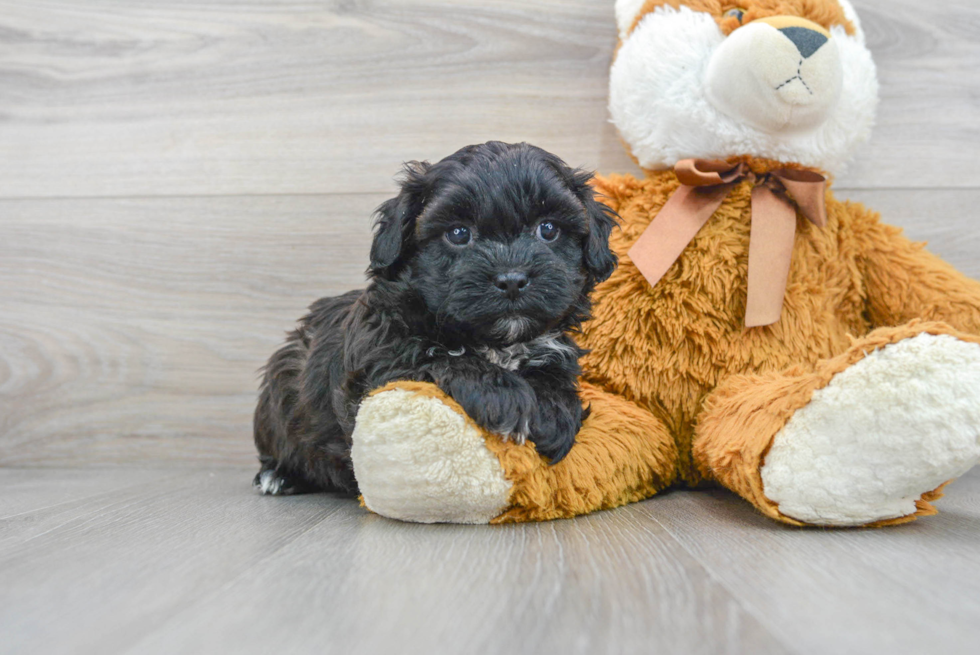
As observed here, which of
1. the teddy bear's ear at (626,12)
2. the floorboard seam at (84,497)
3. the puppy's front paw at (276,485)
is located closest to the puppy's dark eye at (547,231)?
the teddy bear's ear at (626,12)

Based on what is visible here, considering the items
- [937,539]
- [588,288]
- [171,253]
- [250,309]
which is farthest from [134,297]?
[937,539]

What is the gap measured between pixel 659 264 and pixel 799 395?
42 centimetres

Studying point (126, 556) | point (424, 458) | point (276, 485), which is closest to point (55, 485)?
point (276, 485)

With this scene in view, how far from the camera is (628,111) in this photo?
5.22 feet

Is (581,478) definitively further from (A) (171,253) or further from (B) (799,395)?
(A) (171,253)

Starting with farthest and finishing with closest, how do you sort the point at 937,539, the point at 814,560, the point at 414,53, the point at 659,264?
the point at 414,53
the point at 659,264
the point at 937,539
the point at 814,560

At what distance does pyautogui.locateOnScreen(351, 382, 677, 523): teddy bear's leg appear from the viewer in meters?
1.08

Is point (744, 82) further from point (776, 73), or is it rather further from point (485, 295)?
point (485, 295)

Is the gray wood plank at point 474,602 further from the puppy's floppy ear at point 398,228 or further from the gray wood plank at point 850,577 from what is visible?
the puppy's floppy ear at point 398,228

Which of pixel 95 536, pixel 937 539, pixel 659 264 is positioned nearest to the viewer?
pixel 937 539

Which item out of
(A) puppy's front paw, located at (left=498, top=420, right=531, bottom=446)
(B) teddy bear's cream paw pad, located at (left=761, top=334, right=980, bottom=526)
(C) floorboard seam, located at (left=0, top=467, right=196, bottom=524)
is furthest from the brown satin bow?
(C) floorboard seam, located at (left=0, top=467, right=196, bottom=524)

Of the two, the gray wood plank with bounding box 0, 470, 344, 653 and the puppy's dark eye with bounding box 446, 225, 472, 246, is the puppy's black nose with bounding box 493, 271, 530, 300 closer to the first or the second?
the puppy's dark eye with bounding box 446, 225, 472, 246

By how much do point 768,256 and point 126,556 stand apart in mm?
1255

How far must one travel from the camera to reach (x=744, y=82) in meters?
1.39
